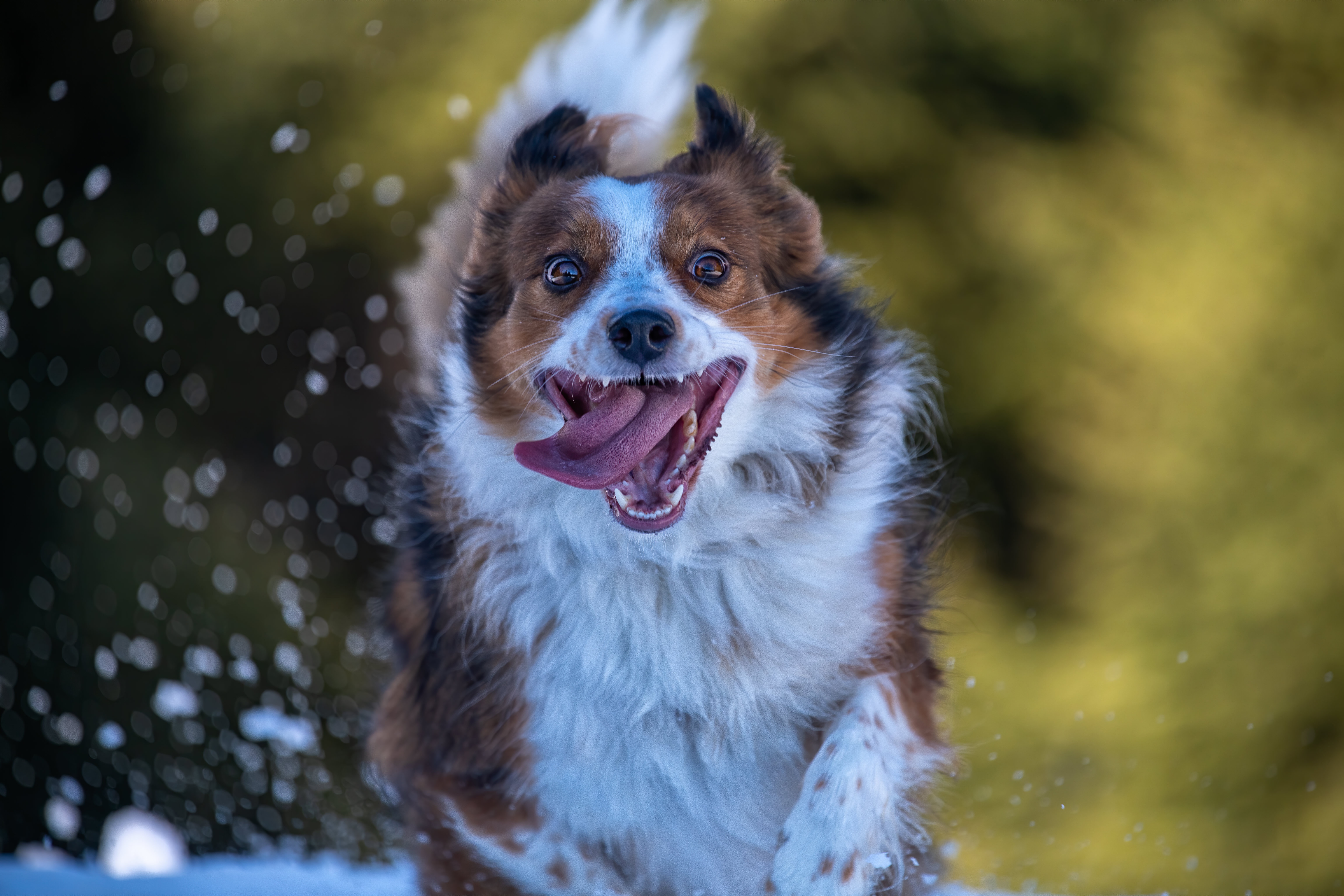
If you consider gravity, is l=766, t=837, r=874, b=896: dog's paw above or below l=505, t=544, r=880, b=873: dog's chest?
below

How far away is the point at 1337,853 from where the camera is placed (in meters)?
5.87

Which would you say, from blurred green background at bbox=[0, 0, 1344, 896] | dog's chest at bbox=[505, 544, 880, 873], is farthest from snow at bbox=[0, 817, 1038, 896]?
dog's chest at bbox=[505, 544, 880, 873]

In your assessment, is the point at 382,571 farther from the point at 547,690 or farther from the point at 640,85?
the point at 640,85

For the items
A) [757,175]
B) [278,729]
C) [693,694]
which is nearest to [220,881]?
[278,729]

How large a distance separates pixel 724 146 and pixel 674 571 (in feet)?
3.62

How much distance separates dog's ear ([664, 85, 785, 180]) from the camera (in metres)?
3.03

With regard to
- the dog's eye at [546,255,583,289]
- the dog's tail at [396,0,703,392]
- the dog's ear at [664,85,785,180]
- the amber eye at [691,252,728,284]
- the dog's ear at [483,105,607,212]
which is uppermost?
the dog's tail at [396,0,703,392]

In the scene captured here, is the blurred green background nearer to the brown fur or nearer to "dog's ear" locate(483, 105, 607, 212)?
the brown fur

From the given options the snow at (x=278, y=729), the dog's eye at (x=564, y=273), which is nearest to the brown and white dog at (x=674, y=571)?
the dog's eye at (x=564, y=273)

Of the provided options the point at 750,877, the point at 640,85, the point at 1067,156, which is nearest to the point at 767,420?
the point at 750,877

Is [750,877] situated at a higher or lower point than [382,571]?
lower

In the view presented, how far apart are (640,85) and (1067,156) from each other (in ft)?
9.24

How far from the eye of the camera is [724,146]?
9.99 feet

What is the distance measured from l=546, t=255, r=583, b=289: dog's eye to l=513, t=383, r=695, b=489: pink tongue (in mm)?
293
